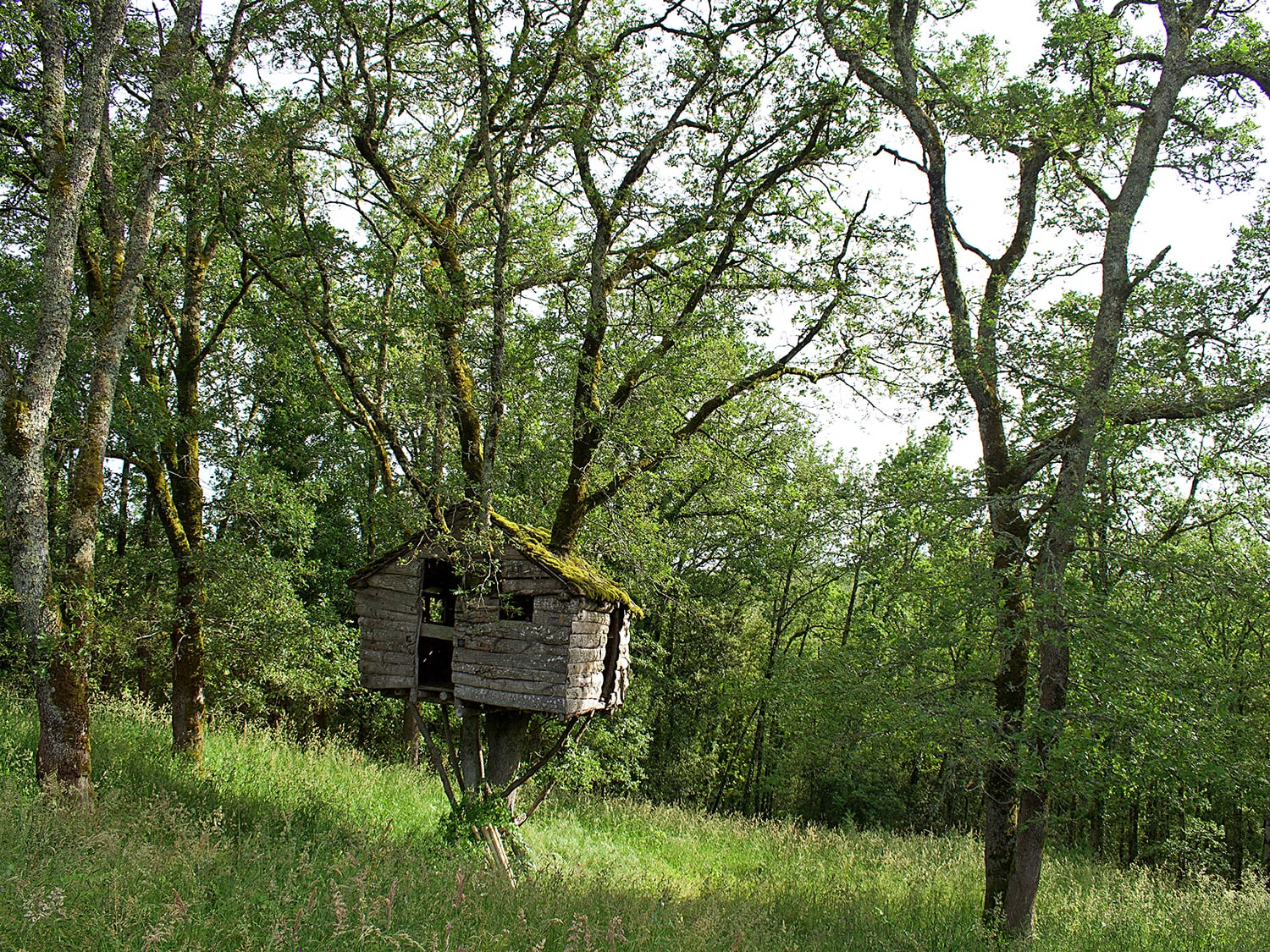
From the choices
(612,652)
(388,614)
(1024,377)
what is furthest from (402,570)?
(1024,377)

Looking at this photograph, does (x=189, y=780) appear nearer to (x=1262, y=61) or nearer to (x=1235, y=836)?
(x=1262, y=61)

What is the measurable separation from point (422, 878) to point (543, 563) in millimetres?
3679

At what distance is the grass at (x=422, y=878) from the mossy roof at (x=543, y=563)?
2.69 m

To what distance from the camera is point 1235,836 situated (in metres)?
19.5

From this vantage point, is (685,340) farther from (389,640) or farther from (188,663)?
(188,663)

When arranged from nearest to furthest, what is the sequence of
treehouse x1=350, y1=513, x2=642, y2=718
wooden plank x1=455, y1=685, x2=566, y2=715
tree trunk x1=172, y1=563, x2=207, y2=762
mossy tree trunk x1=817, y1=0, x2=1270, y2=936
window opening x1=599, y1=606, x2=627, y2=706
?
mossy tree trunk x1=817, y1=0, x2=1270, y2=936 → wooden plank x1=455, y1=685, x2=566, y2=715 → treehouse x1=350, y1=513, x2=642, y2=718 → tree trunk x1=172, y1=563, x2=207, y2=762 → window opening x1=599, y1=606, x2=627, y2=706

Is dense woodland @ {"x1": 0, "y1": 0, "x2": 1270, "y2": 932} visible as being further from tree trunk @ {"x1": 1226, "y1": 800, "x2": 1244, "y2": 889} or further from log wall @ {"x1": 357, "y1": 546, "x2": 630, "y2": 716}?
tree trunk @ {"x1": 1226, "y1": 800, "x2": 1244, "y2": 889}

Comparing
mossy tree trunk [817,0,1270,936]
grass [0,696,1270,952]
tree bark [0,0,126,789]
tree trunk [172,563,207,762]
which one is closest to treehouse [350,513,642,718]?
grass [0,696,1270,952]

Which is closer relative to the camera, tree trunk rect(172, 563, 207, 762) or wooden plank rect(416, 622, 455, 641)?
wooden plank rect(416, 622, 455, 641)

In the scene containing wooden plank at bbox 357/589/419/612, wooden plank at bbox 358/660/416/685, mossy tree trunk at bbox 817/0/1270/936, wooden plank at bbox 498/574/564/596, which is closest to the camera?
mossy tree trunk at bbox 817/0/1270/936

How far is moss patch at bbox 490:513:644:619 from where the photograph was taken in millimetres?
8641

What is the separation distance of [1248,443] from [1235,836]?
18408mm

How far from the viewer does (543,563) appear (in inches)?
341

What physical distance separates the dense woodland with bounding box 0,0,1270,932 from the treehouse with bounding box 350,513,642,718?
28.7 inches
